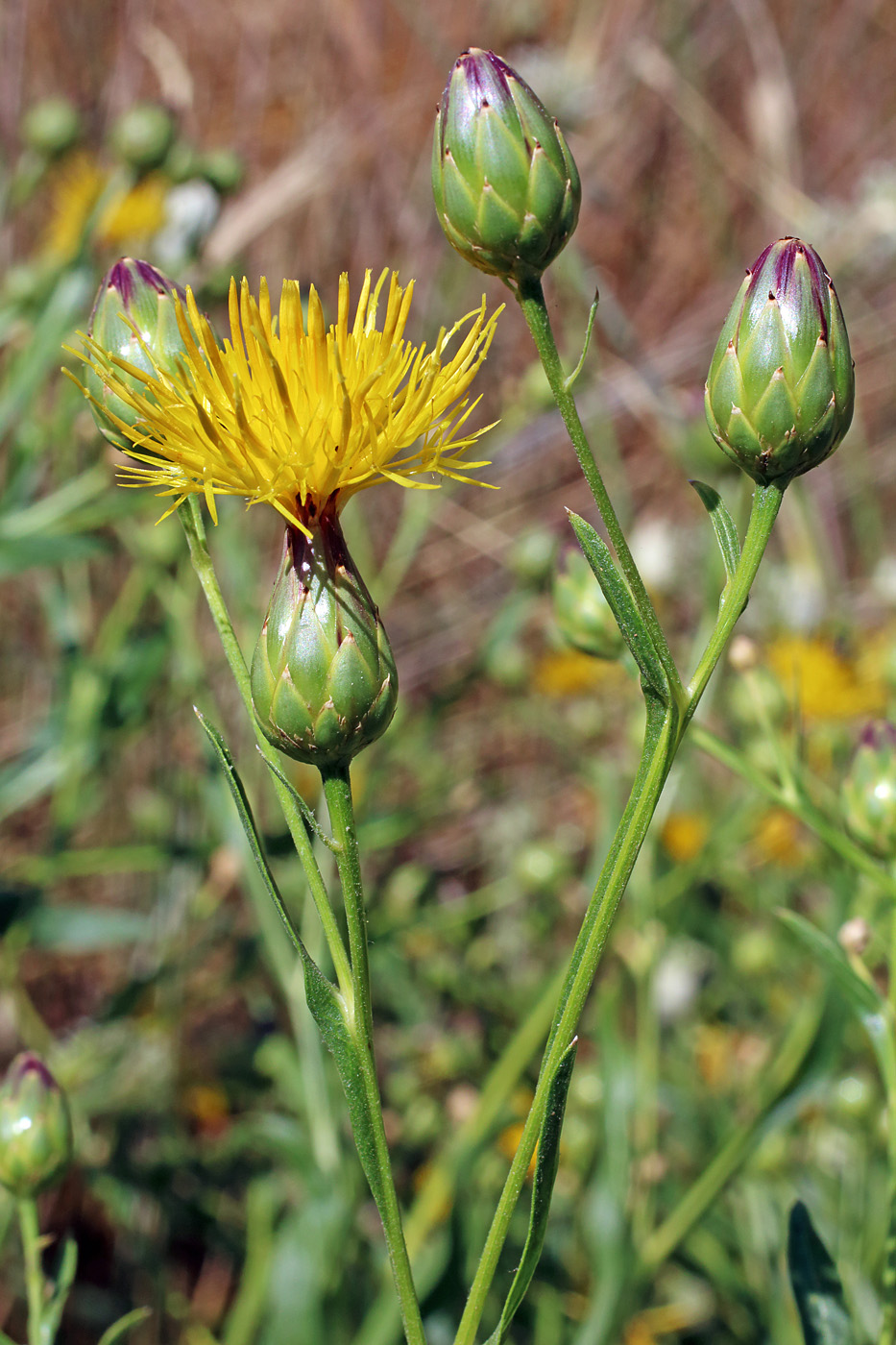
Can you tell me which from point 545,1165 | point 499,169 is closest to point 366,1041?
point 545,1165

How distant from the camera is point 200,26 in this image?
187 inches

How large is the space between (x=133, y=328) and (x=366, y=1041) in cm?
60

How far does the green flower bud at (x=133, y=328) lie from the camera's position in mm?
1000

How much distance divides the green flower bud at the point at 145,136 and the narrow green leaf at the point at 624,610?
208cm

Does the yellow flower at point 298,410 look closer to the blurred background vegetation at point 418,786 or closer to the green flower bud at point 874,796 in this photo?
the blurred background vegetation at point 418,786

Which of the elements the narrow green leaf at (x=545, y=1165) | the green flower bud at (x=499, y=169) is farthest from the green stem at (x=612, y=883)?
the green flower bud at (x=499, y=169)

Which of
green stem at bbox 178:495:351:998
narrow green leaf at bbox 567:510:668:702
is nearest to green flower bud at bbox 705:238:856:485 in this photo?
narrow green leaf at bbox 567:510:668:702

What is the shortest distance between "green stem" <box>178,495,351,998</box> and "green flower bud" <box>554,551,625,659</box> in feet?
2.24

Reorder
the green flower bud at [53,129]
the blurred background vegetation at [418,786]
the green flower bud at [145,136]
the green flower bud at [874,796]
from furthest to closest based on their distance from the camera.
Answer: the green flower bud at [53,129]
the green flower bud at [145,136]
the blurred background vegetation at [418,786]
the green flower bud at [874,796]

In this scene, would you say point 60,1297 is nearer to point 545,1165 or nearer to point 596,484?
point 545,1165

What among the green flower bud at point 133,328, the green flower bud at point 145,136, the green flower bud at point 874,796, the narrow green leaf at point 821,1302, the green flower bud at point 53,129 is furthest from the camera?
the green flower bud at point 53,129

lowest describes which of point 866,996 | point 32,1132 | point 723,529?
point 866,996

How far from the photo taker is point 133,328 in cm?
100

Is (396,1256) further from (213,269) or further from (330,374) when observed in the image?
(213,269)
